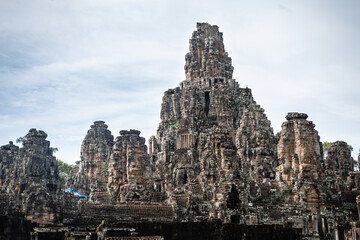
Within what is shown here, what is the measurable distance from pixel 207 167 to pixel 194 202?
5064mm

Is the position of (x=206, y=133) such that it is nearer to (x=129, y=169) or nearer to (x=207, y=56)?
(x=207, y=56)

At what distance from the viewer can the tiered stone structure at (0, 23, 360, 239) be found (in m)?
30.1

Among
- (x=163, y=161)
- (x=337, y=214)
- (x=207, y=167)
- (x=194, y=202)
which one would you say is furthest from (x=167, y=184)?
(x=337, y=214)

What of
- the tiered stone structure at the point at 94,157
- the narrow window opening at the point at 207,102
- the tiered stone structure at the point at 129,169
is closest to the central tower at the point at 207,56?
the narrow window opening at the point at 207,102

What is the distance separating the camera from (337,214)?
38.8 metres

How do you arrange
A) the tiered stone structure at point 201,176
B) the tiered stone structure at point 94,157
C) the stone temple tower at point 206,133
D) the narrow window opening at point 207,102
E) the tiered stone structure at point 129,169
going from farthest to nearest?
1. the narrow window opening at point 207,102
2. the tiered stone structure at point 94,157
3. the stone temple tower at point 206,133
4. the tiered stone structure at point 129,169
5. the tiered stone structure at point 201,176

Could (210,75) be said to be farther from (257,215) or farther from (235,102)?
(257,215)

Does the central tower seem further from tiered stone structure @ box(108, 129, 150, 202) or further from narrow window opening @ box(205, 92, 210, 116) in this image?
tiered stone structure @ box(108, 129, 150, 202)

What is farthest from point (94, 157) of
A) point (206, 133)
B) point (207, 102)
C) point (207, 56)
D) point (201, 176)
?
point (201, 176)

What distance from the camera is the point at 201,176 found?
40.5 meters

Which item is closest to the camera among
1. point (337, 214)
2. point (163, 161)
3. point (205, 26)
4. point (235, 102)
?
point (337, 214)

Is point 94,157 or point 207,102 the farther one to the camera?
point 207,102

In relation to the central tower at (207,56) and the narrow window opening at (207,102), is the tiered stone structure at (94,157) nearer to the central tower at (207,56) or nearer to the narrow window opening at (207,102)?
the narrow window opening at (207,102)

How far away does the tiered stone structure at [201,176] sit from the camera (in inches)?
1186
